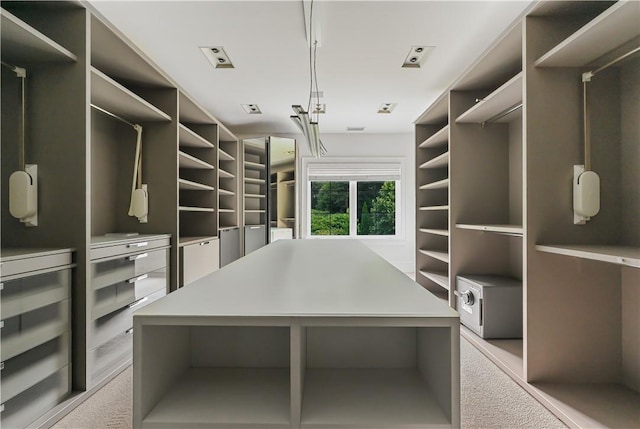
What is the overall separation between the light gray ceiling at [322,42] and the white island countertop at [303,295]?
2241 mm

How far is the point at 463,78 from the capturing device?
3008mm

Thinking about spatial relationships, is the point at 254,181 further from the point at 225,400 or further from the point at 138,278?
the point at 225,400

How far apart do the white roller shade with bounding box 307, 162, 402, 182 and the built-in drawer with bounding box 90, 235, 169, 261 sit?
Result: 4.00 meters

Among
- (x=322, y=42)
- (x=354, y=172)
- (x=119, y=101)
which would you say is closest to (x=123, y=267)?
(x=119, y=101)

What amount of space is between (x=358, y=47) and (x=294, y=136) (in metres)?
3.47

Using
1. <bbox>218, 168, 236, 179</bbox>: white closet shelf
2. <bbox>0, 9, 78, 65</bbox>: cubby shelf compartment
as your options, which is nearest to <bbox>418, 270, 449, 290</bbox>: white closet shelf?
<bbox>218, 168, 236, 179</bbox>: white closet shelf

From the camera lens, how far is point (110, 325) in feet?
7.22

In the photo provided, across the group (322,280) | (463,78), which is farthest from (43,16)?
(463,78)

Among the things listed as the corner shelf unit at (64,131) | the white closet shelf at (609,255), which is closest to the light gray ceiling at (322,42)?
the corner shelf unit at (64,131)

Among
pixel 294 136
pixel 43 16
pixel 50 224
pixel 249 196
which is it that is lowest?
pixel 50 224

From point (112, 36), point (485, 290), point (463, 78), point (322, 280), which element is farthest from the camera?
point (463, 78)

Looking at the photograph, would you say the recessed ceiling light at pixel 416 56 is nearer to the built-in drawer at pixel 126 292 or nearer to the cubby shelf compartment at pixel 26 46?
the cubby shelf compartment at pixel 26 46

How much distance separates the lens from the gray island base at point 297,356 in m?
Answer: 0.74

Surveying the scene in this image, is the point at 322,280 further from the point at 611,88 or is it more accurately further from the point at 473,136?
the point at 473,136
